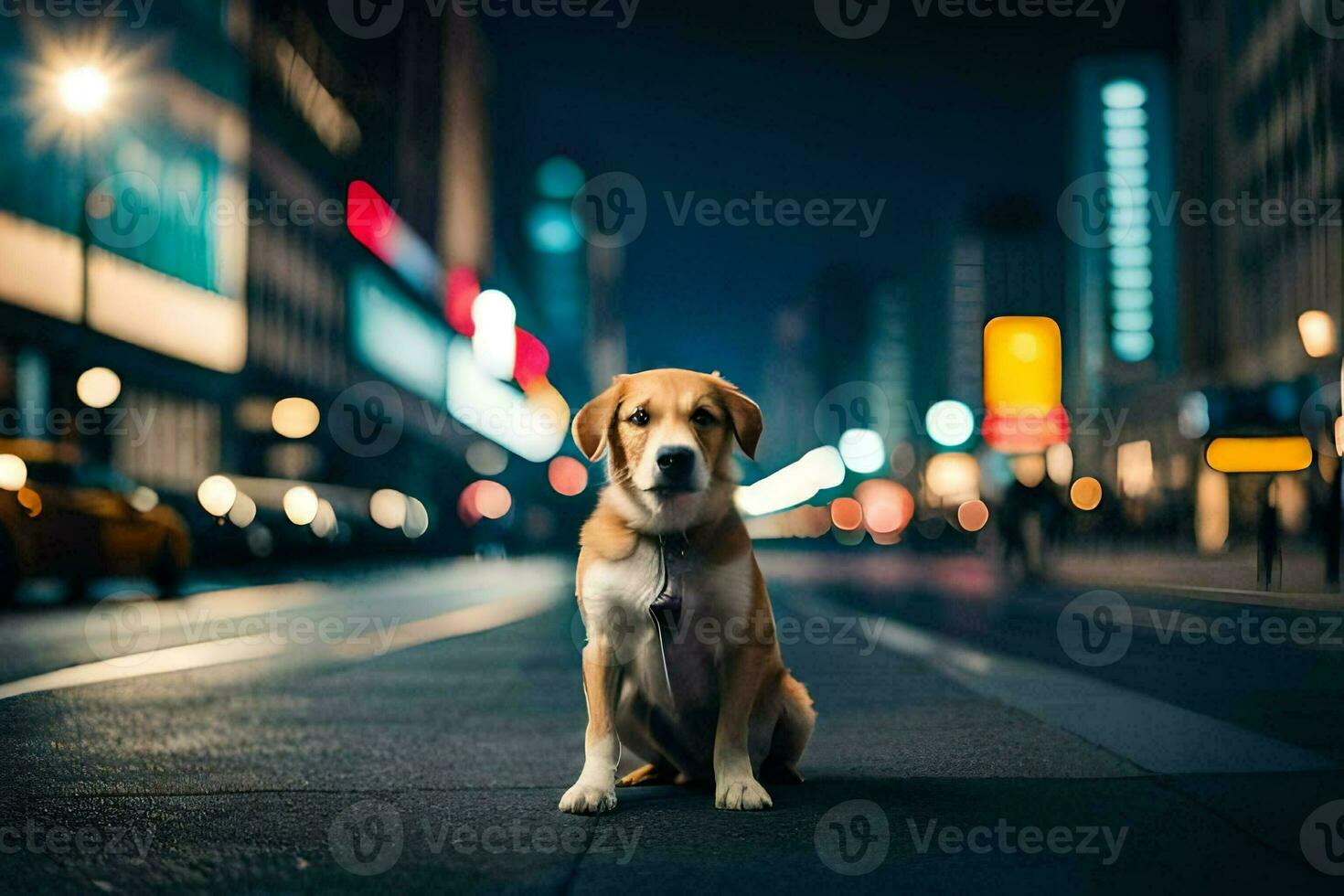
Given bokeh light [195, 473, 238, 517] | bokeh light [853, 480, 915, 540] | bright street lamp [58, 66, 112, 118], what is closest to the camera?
bright street lamp [58, 66, 112, 118]

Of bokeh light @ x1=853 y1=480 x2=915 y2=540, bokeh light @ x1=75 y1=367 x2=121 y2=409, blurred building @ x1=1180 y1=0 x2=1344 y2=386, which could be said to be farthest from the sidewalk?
bokeh light @ x1=853 y1=480 x2=915 y2=540

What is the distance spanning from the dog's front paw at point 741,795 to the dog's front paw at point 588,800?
0.38 metres

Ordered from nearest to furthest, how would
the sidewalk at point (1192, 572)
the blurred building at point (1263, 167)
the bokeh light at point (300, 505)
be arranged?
the sidewalk at point (1192, 572) → the bokeh light at point (300, 505) → the blurred building at point (1263, 167)

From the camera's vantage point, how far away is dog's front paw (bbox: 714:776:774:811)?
5105 millimetres

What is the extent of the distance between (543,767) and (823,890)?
259 centimetres

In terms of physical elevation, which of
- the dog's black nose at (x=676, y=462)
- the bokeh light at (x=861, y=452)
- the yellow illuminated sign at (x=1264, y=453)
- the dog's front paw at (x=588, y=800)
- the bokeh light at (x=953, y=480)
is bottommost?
the dog's front paw at (x=588, y=800)

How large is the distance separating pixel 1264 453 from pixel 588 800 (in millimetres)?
22102

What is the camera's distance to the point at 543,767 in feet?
21.1

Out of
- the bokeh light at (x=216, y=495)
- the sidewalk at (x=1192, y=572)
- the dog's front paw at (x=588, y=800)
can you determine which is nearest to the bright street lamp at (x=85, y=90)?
the bokeh light at (x=216, y=495)

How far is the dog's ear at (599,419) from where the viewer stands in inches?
212

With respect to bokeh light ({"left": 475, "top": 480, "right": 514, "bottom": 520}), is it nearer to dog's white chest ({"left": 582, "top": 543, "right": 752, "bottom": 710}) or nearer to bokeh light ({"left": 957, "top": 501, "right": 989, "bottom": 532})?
bokeh light ({"left": 957, "top": 501, "right": 989, "bottom": 532})

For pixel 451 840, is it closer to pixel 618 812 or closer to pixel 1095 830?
pixel 618 812

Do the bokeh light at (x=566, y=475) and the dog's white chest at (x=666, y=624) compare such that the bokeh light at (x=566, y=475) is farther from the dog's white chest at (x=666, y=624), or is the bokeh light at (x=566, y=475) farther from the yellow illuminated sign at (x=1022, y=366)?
the dog's white chest at (x=666, y=624)

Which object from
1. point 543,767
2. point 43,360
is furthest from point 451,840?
point 43,360
